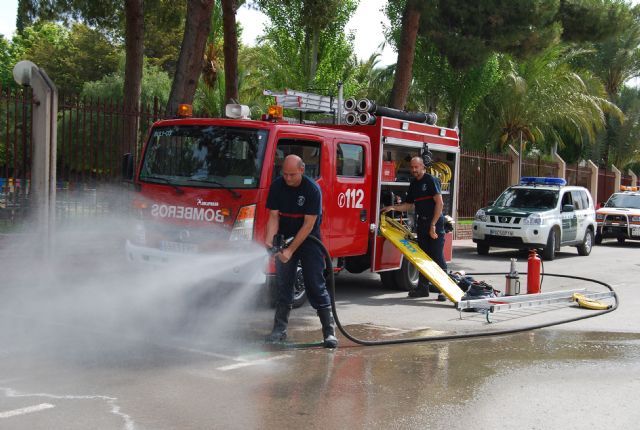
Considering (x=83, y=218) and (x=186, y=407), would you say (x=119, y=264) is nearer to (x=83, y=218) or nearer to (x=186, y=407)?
(x=83, y=218)

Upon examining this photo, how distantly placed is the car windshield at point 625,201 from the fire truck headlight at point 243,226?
19.7m

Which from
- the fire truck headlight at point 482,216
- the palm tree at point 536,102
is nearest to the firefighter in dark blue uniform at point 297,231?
the fire truck headlight at point 482,216

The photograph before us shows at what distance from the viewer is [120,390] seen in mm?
5496

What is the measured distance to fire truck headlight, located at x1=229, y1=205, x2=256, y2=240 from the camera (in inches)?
324

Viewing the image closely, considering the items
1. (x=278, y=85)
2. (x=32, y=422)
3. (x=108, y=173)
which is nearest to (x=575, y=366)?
(x=32, y=422)

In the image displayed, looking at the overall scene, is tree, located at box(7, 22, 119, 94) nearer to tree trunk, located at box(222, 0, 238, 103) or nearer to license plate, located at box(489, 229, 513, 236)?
tree trunk, located at box(222, 0, 238, 103)

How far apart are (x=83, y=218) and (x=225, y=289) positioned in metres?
5.52

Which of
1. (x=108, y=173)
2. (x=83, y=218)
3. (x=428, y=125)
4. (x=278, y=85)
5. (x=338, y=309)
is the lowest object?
(x=338, y=309)

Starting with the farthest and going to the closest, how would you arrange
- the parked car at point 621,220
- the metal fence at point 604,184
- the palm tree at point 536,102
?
the metal fence at point 604,184 < the palm tree at point 536,102 < the parked car at point 621,220

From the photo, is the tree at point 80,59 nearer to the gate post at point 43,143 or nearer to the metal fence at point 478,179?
the metal fence at point 478,179

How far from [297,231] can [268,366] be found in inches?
55.3

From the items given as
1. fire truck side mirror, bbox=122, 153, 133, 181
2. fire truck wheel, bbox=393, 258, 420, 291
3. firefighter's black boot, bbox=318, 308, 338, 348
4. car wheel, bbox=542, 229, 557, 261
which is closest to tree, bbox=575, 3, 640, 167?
car wheel, bbox=542, 229, 557, 261

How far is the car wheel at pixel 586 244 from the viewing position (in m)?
19.5

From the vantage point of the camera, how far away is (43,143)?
36.3 ft
